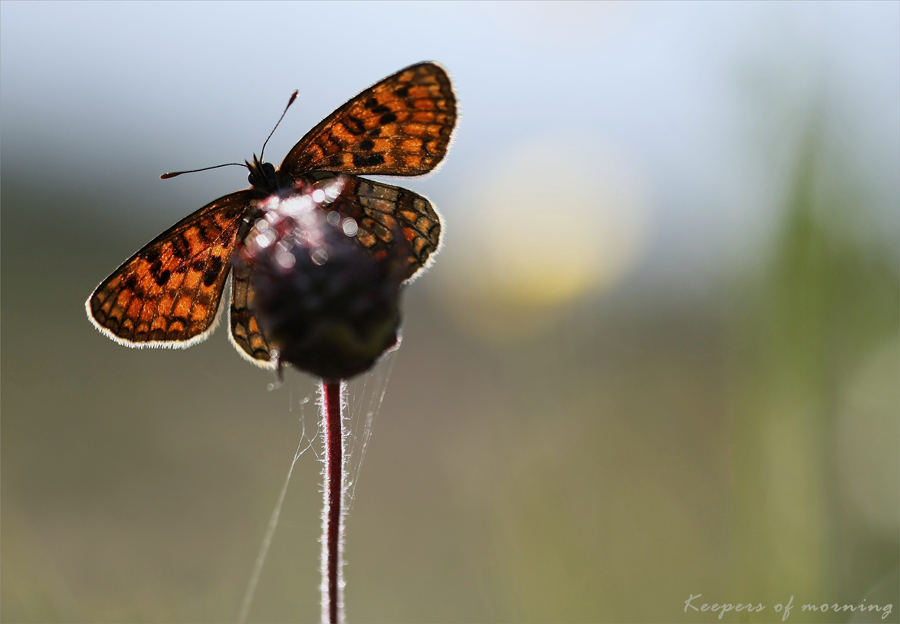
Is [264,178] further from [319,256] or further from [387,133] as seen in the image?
→ [319,256]

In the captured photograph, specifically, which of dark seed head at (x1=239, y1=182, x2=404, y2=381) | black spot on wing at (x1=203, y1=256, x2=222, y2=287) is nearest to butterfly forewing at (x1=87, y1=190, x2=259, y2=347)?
black spot on wing at (x1=203, y1=256, x2=222, y2=287)

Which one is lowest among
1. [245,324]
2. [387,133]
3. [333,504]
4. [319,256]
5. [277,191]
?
[333,504]

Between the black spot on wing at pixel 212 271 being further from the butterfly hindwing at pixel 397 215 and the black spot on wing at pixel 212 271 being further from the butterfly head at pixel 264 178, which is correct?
the butterfly hindwing at pixel 397 215

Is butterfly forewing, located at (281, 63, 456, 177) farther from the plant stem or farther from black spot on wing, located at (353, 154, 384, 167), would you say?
the plant stem

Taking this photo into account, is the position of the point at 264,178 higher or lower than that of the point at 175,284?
higher

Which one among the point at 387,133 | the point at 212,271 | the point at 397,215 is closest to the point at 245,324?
the point at 212,271

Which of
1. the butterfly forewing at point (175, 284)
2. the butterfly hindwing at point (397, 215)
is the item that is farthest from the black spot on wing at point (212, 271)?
the butterfly hindwing at point (397, 215)

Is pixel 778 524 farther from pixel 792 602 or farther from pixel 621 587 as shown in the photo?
pixel 621 587
